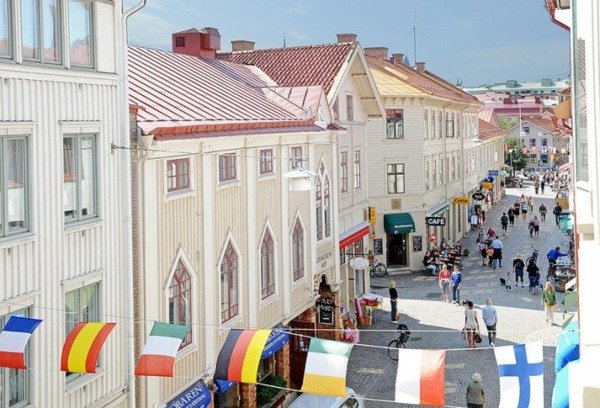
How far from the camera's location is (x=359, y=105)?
28312 millimetres

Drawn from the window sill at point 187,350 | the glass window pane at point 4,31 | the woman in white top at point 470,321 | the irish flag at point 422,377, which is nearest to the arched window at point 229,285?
the window sill at point 187,350

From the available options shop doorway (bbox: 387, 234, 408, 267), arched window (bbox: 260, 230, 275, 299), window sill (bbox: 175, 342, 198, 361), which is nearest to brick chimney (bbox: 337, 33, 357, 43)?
shop doorway (bbox: 387, 234, 408, 267)

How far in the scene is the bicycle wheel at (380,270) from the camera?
1443 inches

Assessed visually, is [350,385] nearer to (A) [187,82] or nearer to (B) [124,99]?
(A) [187,82]

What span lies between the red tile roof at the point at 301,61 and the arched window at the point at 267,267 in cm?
786

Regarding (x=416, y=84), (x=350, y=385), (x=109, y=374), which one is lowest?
(x=350, y=385)

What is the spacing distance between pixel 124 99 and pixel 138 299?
10.1 ft

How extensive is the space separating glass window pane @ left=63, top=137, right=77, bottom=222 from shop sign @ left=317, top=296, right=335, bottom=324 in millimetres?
11838

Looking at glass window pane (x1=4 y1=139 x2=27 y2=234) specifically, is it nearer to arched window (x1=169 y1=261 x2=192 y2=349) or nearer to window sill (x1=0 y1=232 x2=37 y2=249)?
window sill (x1=0 y1=232 x2=37 y2=249)

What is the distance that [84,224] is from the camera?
1152 cm

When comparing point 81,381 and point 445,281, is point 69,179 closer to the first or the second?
point 81,381

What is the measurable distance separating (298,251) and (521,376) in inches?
446

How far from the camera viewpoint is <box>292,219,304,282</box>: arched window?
2039 centimetres

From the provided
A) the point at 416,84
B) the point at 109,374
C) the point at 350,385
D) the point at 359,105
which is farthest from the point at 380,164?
the point at 109,374
